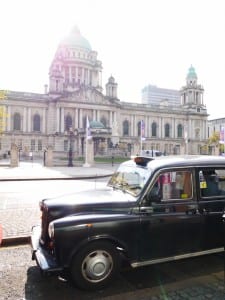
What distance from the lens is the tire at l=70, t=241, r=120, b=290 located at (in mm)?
3771

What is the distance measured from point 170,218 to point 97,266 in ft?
4.30

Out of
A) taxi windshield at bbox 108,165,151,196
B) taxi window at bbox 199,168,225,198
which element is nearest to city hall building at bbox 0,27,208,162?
taxi windshield at bbox 108,165,151,196

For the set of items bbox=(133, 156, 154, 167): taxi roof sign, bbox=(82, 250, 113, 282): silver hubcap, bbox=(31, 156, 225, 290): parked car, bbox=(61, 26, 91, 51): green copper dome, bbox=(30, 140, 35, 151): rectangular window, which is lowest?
bbox=(82, 250, 113, 282): silver hubcap

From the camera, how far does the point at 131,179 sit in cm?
473

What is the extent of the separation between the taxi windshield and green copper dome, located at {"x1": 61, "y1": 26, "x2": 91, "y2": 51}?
90.9 meters

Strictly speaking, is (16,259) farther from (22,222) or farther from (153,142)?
(153,142)

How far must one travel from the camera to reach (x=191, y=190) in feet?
14.7

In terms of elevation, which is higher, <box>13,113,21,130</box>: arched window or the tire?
<box>13,113,21,130</box>: arched window

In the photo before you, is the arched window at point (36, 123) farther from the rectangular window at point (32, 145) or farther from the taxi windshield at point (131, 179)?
the taxi windshield at point (131, 179)

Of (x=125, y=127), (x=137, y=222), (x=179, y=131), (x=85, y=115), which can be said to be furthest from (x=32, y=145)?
(x=137, y=222)

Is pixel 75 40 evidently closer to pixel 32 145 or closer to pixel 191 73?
pixel 191 73

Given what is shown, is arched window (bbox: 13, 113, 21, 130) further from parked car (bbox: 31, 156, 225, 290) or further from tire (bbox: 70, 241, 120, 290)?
tire (bbox: 70, 241, 120, 290)

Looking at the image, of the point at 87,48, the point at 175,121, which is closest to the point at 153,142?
the point at 175,121

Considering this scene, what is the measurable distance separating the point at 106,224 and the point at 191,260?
6.81ft
